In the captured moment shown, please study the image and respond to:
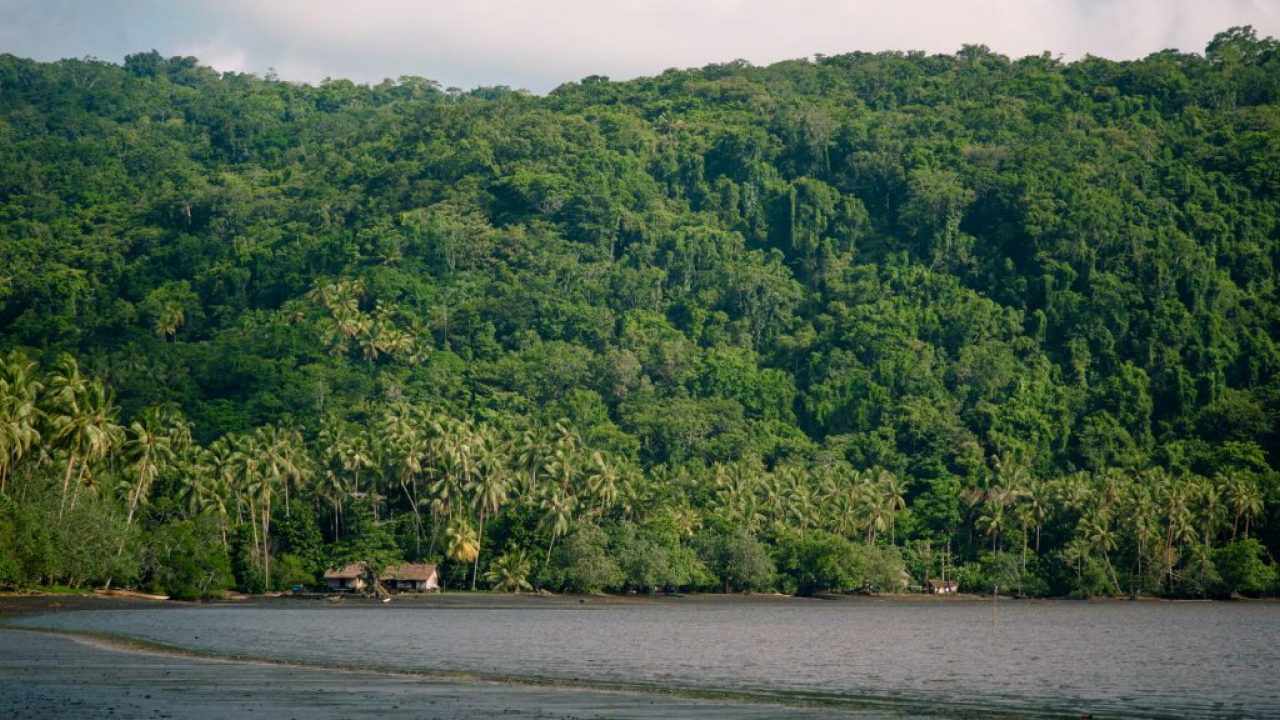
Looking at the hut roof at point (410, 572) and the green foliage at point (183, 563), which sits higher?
the green foliage at point (183, 563)

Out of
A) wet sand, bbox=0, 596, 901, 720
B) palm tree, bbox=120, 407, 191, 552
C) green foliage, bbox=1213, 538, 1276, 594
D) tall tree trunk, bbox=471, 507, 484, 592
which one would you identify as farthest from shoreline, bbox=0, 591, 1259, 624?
wet sand, bbox=0, 596, 901, 720

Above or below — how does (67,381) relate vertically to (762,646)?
above

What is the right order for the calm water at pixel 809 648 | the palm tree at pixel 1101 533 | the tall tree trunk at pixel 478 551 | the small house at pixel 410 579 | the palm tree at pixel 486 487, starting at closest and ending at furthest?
the calm water at pixel 809 648
the small house at pixel 410 579
the tall tree trunk at pixel 478 551
the palm tree at pixel 486 487
the palm tree at pixel 1101 533

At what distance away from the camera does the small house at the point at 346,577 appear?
402 ft

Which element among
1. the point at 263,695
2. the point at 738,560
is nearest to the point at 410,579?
the point at 738,560

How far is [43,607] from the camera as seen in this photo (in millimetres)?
79688

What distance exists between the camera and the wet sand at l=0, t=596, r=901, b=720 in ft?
135

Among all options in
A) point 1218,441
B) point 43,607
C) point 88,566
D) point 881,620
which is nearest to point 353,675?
point 43,607

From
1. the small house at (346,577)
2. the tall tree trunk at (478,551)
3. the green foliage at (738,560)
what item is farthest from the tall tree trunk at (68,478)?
the green foliage at (738,560)

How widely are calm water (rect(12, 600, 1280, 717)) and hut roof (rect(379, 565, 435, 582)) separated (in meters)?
12.6

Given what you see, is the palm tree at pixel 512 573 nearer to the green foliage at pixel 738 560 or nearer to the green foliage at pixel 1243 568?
the green foliage at pixel 738 560

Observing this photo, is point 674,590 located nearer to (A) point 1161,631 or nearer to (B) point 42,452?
(A) point 1161,631

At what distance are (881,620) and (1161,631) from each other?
2028 centimetres

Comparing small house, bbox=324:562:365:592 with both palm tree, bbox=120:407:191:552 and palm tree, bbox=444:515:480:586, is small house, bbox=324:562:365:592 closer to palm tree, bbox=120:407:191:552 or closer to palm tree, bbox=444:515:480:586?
palm tree, bbox=444:515:480:586
